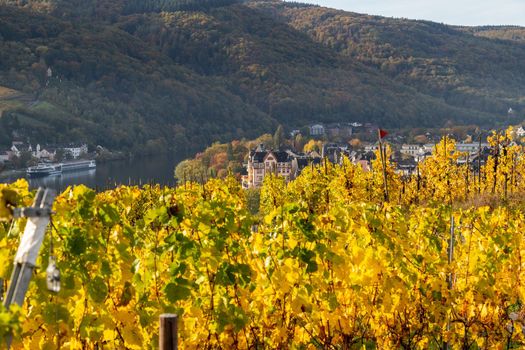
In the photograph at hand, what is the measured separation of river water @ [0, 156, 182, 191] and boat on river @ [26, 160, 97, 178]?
1.13m

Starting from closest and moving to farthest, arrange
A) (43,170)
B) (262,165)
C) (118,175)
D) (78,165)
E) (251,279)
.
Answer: (251,279)
(262,165)
(118,175)
(43,170)
(78,165)

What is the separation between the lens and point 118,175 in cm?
8656

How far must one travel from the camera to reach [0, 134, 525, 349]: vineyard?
483 centimetres

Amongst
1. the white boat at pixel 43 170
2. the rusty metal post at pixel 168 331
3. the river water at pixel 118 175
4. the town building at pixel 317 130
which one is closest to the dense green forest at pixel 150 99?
the town building at pixel 317 130

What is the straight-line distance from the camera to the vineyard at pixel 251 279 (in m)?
4.83

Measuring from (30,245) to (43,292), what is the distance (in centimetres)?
180

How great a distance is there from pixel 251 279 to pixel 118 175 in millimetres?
82875

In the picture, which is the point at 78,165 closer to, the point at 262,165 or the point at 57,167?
the point at 57,167

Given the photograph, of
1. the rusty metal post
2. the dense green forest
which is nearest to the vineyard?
the rusty metal post

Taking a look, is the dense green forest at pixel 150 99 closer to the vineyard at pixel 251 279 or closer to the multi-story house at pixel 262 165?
the multi-story house at pixel 262 165

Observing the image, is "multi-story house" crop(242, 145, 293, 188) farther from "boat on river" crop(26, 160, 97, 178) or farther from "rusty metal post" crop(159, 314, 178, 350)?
"rusty metal post" crop(159, 314, 178, 350)

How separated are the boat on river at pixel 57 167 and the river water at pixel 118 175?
1127 mm

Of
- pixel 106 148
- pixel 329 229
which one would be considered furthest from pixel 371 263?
pixel 106 148

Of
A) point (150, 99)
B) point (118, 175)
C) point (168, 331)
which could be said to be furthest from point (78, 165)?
point (168, 331)
